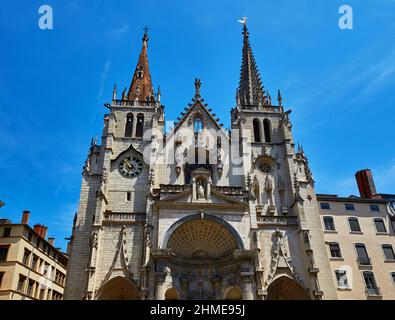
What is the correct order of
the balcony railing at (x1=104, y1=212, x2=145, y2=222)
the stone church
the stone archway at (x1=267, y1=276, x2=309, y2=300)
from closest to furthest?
the stone church → the stone archway at (x1=267, y1=276, x2=309, y2=300) → the balcony railing at (x1=104, y1=212, x2=145, y2=222)

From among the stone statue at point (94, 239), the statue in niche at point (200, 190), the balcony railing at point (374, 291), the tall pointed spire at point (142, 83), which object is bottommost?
the balcony railing at point (374, 291)

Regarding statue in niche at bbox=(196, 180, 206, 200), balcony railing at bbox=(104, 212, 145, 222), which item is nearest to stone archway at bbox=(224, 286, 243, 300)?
statue in niche at bbox=(196, 180, 206, 200)

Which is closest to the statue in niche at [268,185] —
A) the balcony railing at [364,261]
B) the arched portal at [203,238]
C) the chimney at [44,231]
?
the arched portal at [203,238]

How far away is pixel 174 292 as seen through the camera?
24141mm

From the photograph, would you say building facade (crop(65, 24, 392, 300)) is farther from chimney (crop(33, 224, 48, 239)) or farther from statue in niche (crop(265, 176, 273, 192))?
chimney (crop(33, 224, 48, 239))

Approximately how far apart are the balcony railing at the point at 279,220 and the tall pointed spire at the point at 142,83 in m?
17.5

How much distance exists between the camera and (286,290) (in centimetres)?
2559

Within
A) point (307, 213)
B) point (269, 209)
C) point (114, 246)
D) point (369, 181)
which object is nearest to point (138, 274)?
point (114, 246)

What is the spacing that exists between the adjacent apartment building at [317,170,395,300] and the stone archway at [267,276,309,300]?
11.4ft

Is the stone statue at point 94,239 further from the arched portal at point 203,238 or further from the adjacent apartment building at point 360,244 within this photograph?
the adjacent apartment building at point 360,244

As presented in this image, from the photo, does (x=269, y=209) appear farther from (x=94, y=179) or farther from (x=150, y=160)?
(x=94, y=179)

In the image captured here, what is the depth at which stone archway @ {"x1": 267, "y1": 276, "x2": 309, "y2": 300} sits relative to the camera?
81.3 feet

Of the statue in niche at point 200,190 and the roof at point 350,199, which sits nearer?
the statue in niche at point 200,190

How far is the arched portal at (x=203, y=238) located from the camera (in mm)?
25422
